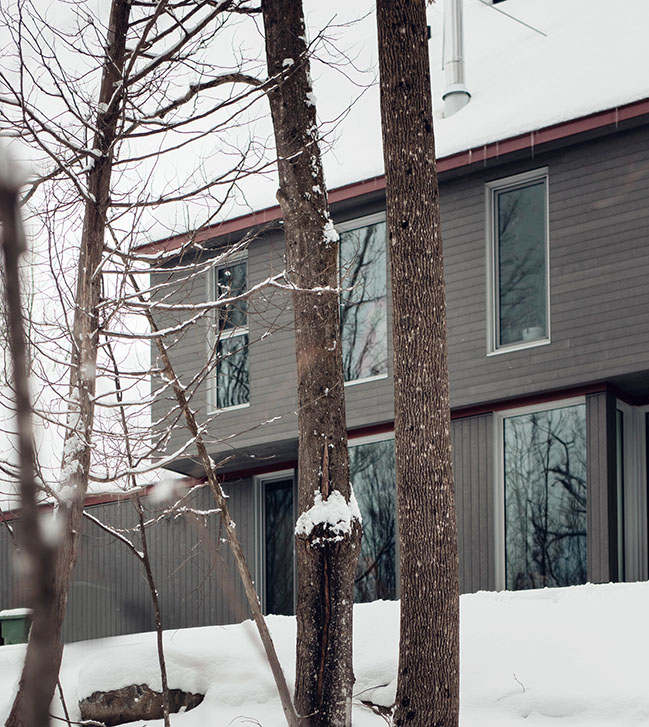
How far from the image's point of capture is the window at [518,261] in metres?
12.8

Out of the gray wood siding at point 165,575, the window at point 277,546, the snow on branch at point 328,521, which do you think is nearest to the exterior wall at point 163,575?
the gray wood siding at point 165,575

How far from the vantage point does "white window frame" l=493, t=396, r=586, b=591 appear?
499 inches

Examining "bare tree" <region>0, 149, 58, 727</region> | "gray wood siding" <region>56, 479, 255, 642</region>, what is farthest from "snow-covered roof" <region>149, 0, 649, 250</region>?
"bare tree" <region>0, 149, 58, 727</region>

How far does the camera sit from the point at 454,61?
50.1 ft

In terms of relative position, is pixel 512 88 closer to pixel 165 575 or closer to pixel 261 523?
pixel 261 523

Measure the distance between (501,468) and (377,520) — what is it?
2008mm

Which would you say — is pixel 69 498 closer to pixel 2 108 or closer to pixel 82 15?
pixel 2 108

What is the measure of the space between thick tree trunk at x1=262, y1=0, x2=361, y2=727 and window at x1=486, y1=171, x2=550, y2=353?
230 inches

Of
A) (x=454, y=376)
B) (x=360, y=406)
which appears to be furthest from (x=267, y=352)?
(x=454, y=376)

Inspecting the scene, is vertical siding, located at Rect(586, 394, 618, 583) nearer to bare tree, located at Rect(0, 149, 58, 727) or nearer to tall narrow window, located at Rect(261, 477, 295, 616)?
tall narrow window, located at Rect(261, 477, 295, 616)

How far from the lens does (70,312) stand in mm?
7723

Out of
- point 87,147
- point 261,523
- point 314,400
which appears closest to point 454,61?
point 261,523

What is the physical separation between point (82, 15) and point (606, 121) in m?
6.59

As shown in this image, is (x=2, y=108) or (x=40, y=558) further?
(x=2, y=108)
